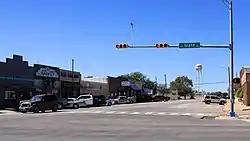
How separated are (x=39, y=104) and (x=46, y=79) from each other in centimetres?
2211

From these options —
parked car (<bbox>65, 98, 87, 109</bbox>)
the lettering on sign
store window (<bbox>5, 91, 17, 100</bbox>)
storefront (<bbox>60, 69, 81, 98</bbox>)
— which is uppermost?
the lettering on sign

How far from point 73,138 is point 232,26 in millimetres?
22413

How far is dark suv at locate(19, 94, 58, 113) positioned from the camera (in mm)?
43938

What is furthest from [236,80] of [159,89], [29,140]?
[159,89]

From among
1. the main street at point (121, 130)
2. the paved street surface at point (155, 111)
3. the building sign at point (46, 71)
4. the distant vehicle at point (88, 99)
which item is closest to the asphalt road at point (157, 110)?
the paved street surface at point (155, 111)

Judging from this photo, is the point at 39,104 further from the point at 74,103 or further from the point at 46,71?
the point at 46,71

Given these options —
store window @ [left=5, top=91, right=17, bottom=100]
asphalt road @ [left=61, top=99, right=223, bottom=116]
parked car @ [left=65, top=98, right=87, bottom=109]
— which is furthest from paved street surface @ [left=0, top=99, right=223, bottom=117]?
store window @ [left=5, top=91, right=17, bottom=100]

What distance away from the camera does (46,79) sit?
2598 inches

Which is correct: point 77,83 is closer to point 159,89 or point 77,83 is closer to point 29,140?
point 29,140

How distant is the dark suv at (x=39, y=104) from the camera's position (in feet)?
144

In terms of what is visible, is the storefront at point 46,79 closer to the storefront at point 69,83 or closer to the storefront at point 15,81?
the storefront at point 15,81

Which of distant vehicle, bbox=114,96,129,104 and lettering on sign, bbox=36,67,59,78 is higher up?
lettering on sign, bbox=36,67,59,78

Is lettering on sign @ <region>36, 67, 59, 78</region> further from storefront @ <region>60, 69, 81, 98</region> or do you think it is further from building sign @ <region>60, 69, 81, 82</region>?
storefront @ <region>60, 69, 81, 98</region>

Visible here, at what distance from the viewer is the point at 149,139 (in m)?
16.2
